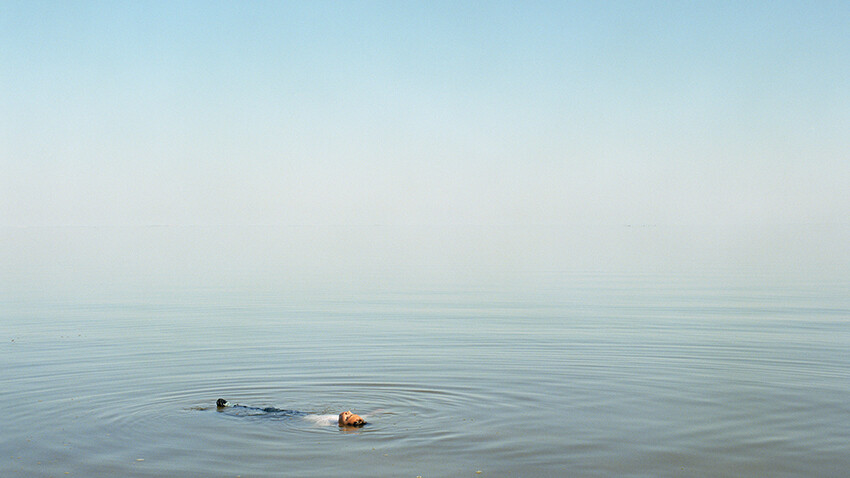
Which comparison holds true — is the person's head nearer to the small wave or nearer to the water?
the water

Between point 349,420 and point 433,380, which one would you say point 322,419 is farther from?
point 433,380

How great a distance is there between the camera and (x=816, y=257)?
74.6m

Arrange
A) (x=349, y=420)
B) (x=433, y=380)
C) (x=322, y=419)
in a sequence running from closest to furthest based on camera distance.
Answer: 1. (x=349, y=420)
2. (x=322, y=419)
3. (x=433, y=380)

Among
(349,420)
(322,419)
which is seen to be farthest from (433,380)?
(349,420)

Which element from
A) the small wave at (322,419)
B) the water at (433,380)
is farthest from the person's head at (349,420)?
the small wave at (322,419)

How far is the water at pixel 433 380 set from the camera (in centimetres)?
1614

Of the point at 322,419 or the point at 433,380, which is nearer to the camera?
the point at 322,419

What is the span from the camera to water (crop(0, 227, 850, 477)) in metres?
16.1

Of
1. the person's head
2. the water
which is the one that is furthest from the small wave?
the person's head

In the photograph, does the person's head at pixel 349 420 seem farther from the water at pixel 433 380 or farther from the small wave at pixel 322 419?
the small wave at pixel 322 419

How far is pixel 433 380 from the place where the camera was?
22.9 metres

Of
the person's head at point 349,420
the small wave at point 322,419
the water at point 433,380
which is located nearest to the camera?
the water at point 433,380

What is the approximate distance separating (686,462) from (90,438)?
11.1 m

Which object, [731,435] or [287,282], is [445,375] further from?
[287,282]
